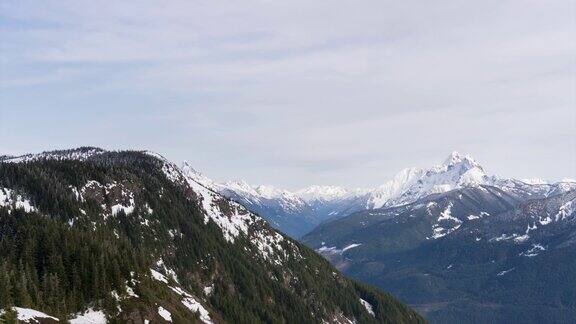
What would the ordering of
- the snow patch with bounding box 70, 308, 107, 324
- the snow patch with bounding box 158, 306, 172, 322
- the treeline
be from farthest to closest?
the snow patch with bounding box 158, 306, 172, 322 < the snow patch with bounding box 70, 308, 107, 324 < the treeline

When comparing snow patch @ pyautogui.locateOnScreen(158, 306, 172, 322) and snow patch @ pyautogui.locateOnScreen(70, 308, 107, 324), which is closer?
snow patch @ pyautogui.locateOnScreen(70, 308, 107, 324)

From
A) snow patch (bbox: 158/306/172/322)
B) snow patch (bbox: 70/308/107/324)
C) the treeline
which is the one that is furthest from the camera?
snow patch (bbox: 158/306/172/322)

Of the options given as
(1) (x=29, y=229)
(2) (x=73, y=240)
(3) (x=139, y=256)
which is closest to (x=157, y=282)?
(3) (x=139, y=256)

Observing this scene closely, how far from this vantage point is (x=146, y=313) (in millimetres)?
139500

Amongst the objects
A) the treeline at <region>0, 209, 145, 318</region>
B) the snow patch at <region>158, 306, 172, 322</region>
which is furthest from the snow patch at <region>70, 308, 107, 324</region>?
the snow patch at <region>158, 306, 172, 322</region>

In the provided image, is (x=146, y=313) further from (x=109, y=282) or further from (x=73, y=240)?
(x=73, y=240)

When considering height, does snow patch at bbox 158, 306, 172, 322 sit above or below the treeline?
below

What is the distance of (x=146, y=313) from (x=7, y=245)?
43414 millimetres

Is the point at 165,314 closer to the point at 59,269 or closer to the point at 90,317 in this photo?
the point at 90,317

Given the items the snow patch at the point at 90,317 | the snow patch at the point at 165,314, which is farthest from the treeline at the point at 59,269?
the snow patch at the point at 165,314

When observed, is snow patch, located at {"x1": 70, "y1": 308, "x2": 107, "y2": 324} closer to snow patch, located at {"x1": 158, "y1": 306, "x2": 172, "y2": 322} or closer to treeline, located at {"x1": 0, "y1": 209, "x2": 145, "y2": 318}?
treeline, located at {"x1": 0, "y1": 209, "x2": 145, "y2": 318}

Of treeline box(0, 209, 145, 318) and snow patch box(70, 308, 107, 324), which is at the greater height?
treeline box(0, 209, 145, 318)

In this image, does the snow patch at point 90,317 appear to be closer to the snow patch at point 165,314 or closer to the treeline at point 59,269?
the treeline at point 59,269

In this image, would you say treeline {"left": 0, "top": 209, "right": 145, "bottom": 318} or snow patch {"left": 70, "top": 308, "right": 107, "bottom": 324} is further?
snow patch {"left": 70, "top": 308, "right": 107, "bottom": 324}
